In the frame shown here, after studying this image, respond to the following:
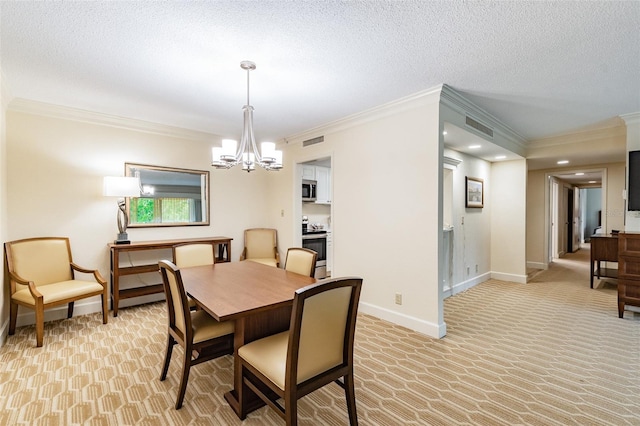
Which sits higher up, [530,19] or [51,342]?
[530,19]

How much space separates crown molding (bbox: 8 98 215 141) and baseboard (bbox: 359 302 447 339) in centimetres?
350

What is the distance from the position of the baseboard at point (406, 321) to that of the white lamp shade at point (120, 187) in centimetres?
319

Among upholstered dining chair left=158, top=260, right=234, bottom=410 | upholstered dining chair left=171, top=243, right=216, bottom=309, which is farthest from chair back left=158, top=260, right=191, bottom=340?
upholstered dining chair left=171, top=243, right=216, bottom=309

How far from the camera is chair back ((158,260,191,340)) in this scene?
1.86m

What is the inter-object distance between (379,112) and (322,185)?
9.19 ft

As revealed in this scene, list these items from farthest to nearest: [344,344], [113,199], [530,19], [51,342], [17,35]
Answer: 1. [113,199]
2. [51,342]
3. [17,35]
4. [530,19]
5. [344,344]

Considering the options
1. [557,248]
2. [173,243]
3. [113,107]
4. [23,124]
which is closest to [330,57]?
[113,107]

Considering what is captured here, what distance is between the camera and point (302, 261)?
2.85 meters

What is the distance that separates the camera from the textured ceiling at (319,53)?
70.8 inches

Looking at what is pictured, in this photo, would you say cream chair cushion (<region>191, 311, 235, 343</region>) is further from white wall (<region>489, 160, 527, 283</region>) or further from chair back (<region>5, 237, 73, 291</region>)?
white wall (<region>489, 160, 527, 283</region>)

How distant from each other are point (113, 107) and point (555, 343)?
17.6 ft

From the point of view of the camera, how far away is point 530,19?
6.13ft

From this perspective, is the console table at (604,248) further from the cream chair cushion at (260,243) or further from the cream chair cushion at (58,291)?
the cream chair cushion at (58,291)

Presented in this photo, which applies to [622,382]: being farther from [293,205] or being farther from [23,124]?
[23,124]
